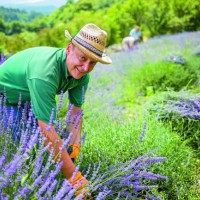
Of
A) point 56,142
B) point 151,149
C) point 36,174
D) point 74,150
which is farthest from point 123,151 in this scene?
point 36,174

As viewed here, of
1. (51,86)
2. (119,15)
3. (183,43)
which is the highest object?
(51,86)

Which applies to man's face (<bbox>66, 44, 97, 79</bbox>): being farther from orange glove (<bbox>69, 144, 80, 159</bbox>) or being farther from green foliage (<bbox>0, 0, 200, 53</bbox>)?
green foliage (<bbox>0, 0, 200, 53</bbox>)

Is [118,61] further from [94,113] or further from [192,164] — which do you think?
[192,164]

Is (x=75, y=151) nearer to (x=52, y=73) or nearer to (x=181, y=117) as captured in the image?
(x=52, y=73)

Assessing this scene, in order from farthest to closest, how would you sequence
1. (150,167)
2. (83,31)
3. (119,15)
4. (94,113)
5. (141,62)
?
1. (119,15)
2. (141,62)
3. (94,113)
4. (150,167)
5. (83,31)

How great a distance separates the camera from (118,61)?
324 inches

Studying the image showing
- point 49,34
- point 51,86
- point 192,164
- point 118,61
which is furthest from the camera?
point 49,34

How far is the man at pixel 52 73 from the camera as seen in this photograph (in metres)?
1.97

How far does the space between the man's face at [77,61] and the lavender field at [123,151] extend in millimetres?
247

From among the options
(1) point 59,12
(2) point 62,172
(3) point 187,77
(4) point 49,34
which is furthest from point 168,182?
(1) point 59,12

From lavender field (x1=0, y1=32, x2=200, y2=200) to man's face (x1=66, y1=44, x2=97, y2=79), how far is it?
0.81ft

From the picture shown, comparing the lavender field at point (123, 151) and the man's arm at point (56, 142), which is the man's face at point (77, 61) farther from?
the man's arm at point (56, 142)

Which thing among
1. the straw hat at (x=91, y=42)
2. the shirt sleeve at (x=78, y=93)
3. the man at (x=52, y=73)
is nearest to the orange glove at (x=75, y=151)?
the man at (x=52, y=73)

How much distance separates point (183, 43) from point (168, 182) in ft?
23.0
